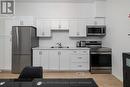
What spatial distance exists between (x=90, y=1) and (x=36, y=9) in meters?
2.29

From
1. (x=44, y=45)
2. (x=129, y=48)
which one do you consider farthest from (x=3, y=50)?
(x=129, y=48)

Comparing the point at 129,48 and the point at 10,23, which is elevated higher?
the point at 10,23

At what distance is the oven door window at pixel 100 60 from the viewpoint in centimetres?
641

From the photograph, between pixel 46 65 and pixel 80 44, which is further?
pixel 80 44

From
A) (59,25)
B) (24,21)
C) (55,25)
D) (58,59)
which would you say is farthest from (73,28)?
(24,21)

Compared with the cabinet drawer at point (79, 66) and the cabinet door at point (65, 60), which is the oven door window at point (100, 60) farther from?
the cabinet door at point (65, 60)

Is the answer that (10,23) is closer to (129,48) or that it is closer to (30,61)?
(30,61)

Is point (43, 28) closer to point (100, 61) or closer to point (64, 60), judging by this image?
point (64, 60)

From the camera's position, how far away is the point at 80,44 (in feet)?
23.8

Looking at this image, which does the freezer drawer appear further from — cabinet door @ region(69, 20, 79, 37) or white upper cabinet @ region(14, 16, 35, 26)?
cabinet door @ region(69, 20, 79, 37)

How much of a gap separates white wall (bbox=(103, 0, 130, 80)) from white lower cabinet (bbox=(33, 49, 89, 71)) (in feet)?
3.63

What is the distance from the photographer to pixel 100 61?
6.44 m

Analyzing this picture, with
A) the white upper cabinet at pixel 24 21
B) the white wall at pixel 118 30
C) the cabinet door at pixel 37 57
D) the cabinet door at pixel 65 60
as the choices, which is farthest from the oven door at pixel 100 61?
the white upper cabinet at pixel 24 21

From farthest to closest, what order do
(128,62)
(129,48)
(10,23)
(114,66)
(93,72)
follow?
(10,23) → (93,72) → (114,66) → (129,48) → (128,62)
